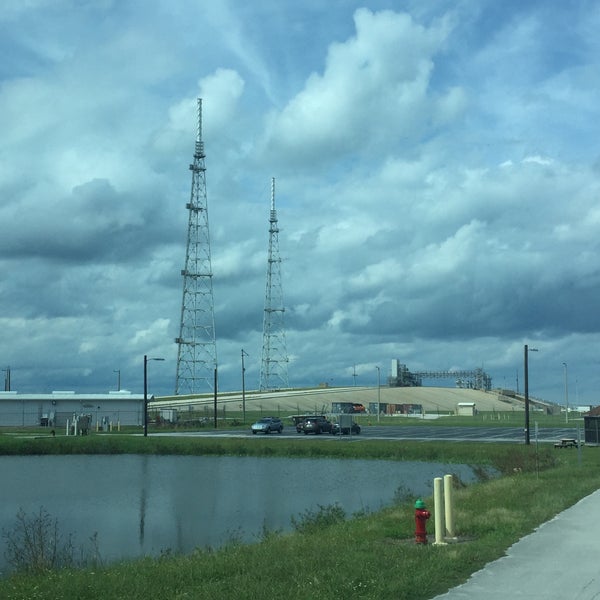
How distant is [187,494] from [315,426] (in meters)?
44.8

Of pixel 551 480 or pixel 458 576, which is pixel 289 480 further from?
pixel 458 576

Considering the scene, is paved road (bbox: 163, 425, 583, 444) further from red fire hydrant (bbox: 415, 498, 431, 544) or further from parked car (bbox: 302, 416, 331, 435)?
red fire hydrant (bbox: 415, 498, 431, 544)

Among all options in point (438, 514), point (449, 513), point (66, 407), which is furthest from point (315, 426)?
point (438, 514)

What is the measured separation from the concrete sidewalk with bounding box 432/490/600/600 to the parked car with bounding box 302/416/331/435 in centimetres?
5858

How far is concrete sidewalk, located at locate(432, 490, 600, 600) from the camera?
402 inches

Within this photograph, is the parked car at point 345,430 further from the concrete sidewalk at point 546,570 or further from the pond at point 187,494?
the concrete sidewalk at point 546,570

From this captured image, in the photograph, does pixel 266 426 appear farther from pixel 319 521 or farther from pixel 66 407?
pixel 319 521

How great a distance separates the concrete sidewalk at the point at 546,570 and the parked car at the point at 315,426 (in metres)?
58.6

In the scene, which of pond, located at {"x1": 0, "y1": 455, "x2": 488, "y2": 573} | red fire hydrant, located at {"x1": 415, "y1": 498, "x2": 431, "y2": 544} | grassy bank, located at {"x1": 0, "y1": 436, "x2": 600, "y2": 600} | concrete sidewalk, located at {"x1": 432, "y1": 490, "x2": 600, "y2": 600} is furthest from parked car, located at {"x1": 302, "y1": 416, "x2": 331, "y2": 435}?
red fire hydrant, located at {"x1": 415, "y1": 498, "x2": 431, "y2": 544}

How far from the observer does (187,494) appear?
1186 inches

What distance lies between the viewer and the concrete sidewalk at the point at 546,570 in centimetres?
1021

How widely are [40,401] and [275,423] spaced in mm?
31515

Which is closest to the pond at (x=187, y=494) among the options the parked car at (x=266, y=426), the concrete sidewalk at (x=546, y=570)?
the concrete sidewalk at (x=546, y=570)

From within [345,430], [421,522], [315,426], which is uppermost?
[421,522]
